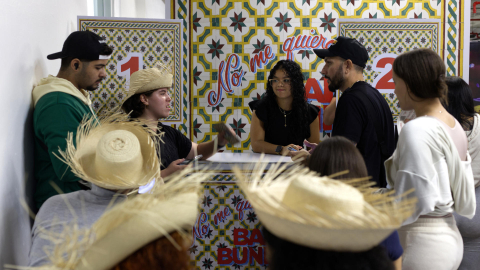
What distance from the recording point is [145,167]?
2.09 meters

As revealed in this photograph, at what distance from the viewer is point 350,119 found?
2.87 metres

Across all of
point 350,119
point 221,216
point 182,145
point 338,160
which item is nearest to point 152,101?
point 182,145

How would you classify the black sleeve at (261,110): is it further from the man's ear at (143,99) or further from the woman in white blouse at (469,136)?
the woman in white blouse at (469,136)

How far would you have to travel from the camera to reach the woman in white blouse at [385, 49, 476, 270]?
1881mm

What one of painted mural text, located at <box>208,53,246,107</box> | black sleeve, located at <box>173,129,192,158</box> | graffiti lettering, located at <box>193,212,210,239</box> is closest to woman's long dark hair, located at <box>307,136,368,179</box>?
black sleeve, located at <box>173,129,192,158</box>

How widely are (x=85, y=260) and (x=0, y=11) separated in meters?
1.48

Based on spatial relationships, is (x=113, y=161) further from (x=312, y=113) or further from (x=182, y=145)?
(x=312, y=113)

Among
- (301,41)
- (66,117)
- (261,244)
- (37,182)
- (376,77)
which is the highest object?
(301,41)

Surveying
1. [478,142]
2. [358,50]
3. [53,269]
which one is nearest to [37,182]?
[53,269]

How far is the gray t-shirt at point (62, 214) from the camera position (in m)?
1.81

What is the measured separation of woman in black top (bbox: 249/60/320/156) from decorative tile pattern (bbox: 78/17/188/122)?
0.98 m

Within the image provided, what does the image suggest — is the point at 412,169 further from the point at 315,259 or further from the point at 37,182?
the point at 37,182

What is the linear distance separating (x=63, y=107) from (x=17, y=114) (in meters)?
0.24

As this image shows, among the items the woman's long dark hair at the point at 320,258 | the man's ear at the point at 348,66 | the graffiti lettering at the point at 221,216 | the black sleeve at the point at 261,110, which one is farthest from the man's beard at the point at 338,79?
the woman's long dark hair at the point at 320,258
